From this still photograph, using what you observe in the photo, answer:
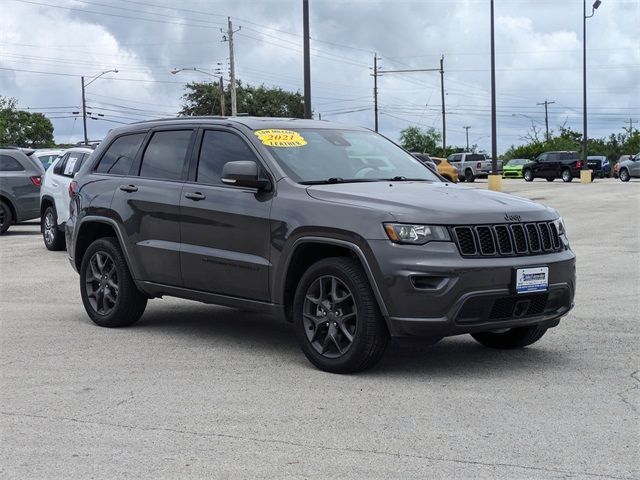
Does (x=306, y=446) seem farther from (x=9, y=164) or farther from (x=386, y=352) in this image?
(x=9, y=164)

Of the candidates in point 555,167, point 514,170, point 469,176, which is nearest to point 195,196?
point 555,167

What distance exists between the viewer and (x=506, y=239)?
660 cm

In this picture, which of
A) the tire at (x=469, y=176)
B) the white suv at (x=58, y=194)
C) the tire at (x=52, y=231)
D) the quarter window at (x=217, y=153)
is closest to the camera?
the quarter window at (x=217, y=153)

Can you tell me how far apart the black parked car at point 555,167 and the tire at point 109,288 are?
158 feet

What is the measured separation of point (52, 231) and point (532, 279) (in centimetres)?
1150

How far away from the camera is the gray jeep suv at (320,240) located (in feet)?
20.9

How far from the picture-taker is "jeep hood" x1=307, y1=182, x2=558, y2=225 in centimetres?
643

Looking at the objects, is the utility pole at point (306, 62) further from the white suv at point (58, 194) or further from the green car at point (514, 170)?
the green car at point (514, 170)

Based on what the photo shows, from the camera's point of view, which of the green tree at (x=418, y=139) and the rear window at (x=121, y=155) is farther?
the green tree at (x=418, y=139)

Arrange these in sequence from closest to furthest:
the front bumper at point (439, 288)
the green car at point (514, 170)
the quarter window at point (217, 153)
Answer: the front bumper at point (439, 288)
the quarter window at point (217, 153)
the green car at point (514, 170)

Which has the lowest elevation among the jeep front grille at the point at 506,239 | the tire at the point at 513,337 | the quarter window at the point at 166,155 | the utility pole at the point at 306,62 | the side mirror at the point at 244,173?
the tire at the point at 513,337

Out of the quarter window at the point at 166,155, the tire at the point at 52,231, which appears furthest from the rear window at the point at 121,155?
the tire at the point at 52,231

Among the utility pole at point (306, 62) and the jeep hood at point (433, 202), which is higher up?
the utility pole at point (306, 62)

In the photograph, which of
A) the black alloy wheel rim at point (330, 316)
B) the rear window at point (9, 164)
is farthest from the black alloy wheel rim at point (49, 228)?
the black alloy wheel rim at point (330, 316)
